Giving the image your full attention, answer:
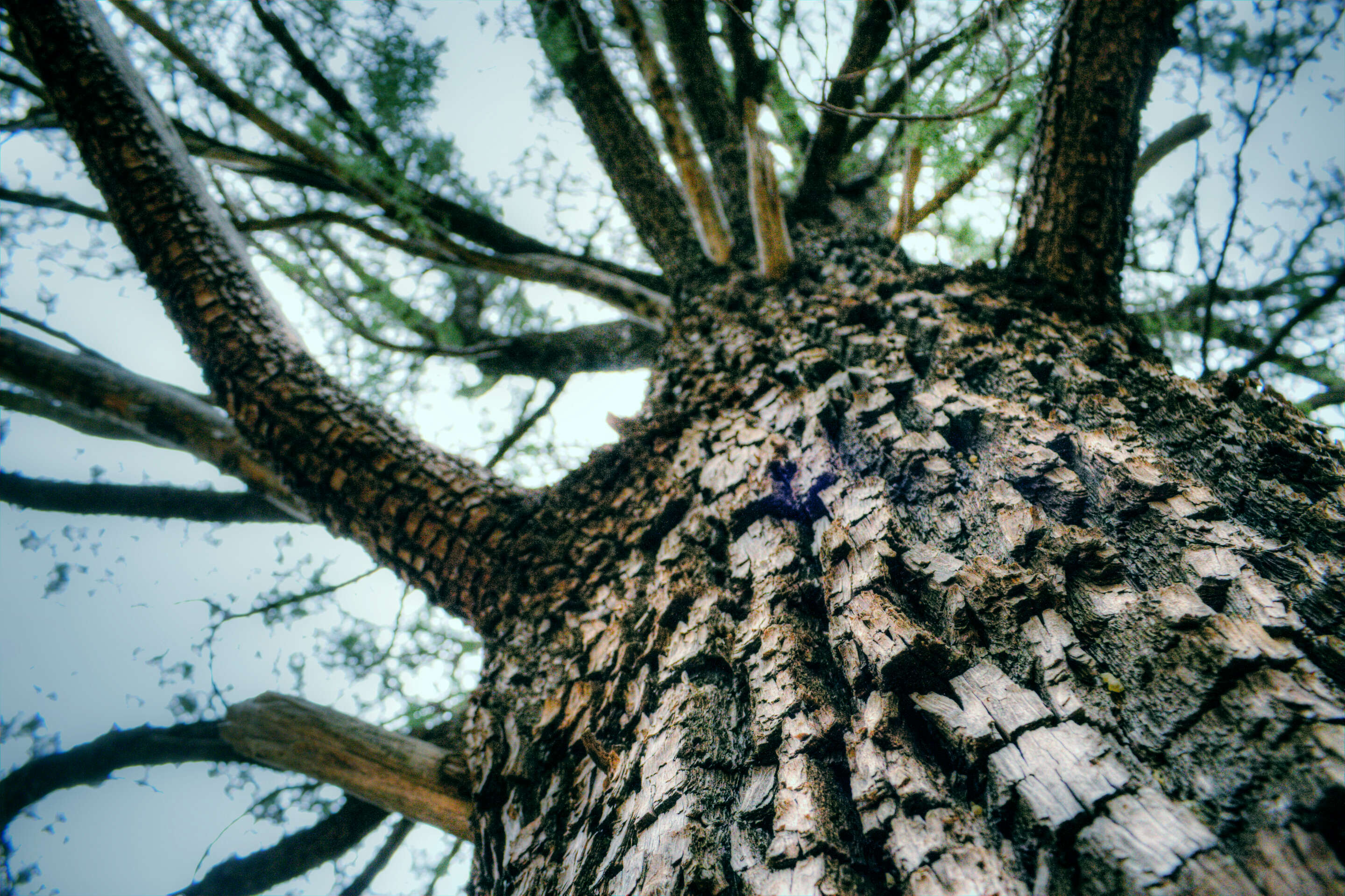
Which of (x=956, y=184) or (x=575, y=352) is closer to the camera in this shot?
(x=956, y=184)

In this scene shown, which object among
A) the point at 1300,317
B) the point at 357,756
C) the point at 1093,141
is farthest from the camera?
the point at 1300,317

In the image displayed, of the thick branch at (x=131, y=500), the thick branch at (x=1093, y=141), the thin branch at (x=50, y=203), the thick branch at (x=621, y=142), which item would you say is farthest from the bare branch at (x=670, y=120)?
the thin branch at (x=50, y=203)

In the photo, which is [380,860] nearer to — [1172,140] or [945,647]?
[945,647]

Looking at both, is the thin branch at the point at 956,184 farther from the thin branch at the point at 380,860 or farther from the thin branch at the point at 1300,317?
the thin branch at the point at 380,860

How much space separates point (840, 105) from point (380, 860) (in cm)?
350

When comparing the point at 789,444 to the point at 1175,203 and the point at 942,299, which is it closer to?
the point at 942,299

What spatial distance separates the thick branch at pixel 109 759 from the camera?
198cm

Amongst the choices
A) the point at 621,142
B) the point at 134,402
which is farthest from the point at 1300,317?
the point at 134,402

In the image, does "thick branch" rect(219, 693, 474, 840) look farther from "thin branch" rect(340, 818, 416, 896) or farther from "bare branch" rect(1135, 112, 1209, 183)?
"bare branch" rect(1135, 112, 1209, 183)

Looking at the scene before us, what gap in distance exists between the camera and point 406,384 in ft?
11.6

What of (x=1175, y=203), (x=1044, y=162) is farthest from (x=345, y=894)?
(x=1175, y=203)

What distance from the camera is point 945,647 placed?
712mm

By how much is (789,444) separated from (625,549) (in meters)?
0.48

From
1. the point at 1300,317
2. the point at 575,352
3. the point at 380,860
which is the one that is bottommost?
the point at 380,860
